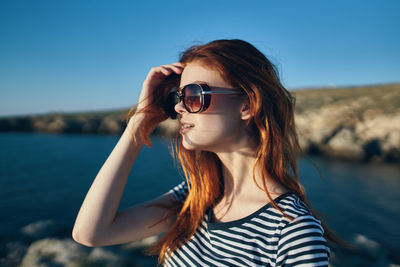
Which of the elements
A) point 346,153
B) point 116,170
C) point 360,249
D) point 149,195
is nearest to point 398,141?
point 346,153

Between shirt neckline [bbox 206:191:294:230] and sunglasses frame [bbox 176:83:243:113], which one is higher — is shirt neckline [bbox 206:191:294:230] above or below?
below

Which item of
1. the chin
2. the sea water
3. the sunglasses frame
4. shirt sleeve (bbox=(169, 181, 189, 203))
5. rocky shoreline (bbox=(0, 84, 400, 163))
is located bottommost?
the sea water

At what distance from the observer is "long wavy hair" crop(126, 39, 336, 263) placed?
4.87ft

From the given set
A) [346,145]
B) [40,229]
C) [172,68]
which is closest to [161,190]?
[40,229]

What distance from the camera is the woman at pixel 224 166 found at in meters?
1.38

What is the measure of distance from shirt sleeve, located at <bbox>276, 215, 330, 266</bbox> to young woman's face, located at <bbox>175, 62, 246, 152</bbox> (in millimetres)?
638

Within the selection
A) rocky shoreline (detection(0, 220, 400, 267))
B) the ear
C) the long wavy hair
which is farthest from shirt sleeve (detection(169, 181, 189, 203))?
rocky shoreline (detection(0, 220, 400, 267))

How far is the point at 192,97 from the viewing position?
1.51 meters

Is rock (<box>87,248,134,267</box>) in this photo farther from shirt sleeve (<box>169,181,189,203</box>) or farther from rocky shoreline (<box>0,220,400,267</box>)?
shirt sleeve (<box>169,181,189,203</box>)

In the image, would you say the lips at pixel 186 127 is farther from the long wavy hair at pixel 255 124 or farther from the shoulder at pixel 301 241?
the shoulder at pixel 301 241

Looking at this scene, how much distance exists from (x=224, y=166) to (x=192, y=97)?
61 centimetres

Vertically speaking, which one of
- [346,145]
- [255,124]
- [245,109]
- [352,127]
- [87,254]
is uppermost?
[245,109]

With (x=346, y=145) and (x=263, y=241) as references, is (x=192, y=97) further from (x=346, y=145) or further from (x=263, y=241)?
(x=346, y=145)

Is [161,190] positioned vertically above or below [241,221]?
below
